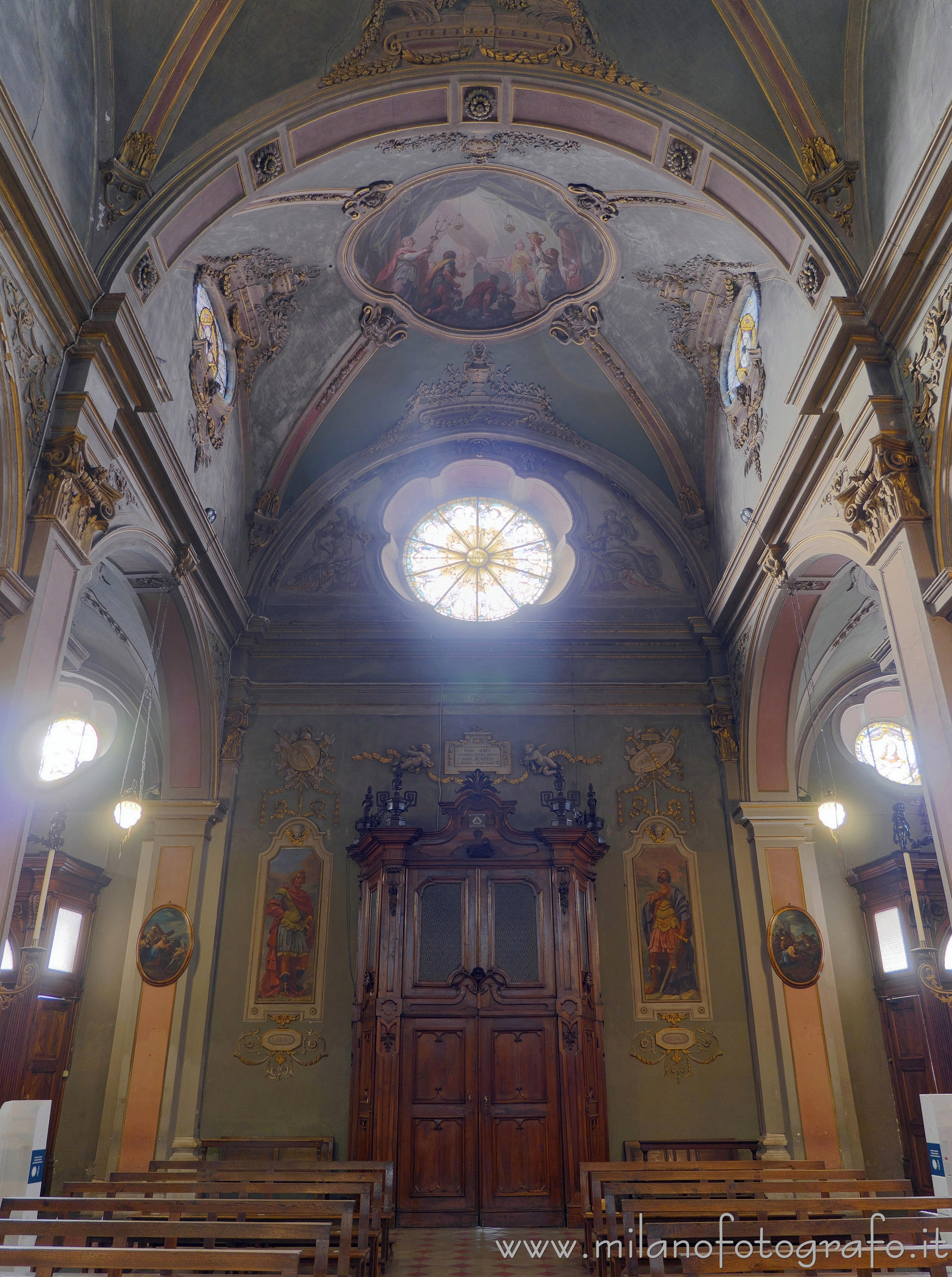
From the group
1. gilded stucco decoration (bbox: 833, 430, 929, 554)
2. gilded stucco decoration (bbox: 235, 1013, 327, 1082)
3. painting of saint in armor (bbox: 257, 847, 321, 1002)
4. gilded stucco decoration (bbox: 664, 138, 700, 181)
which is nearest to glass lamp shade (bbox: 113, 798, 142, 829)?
painting of saint in armor (bbox: 257, 847, 321, 1002)

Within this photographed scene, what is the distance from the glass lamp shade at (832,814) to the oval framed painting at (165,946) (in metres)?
7.35

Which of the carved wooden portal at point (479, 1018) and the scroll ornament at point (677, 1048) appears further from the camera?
the scroll ornament at point (677, 1048)

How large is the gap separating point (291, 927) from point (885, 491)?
8.29m

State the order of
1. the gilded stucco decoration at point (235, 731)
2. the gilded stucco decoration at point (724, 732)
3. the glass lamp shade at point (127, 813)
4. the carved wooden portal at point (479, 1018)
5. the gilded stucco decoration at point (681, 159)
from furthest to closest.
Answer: the gilded stucco decoration at point (724, 732)
the gilded stucco decoration at point (235, 731)
the glass lamp shade at point (127, 813)
the carved wooden portal at point (479, 1018)
the gilded stucco decoration at point (681, 159)

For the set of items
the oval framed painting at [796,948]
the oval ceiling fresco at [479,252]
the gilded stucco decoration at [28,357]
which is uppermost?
the oval ceiling fresco at [479,252]

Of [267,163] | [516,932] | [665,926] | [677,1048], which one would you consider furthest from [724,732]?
[267,163]

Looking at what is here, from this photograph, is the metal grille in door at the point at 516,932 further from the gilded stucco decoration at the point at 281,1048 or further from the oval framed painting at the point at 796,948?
the oval framed painting at the point at 796,948

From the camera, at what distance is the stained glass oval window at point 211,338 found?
10.8 m

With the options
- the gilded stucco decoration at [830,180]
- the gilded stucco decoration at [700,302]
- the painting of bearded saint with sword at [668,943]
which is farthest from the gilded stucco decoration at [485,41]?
the painting of bearded saint with sword at [668,943]

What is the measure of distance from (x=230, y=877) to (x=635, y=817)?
202 inches

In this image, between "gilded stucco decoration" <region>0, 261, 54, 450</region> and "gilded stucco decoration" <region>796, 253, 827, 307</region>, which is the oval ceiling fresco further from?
"gilded stucco decoration" <region>0, 261, 54, 450</region>

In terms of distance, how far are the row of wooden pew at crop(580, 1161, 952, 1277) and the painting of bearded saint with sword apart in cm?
249

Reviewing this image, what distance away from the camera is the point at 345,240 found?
37.9ft

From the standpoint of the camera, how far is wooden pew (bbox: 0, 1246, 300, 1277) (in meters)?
4.12
